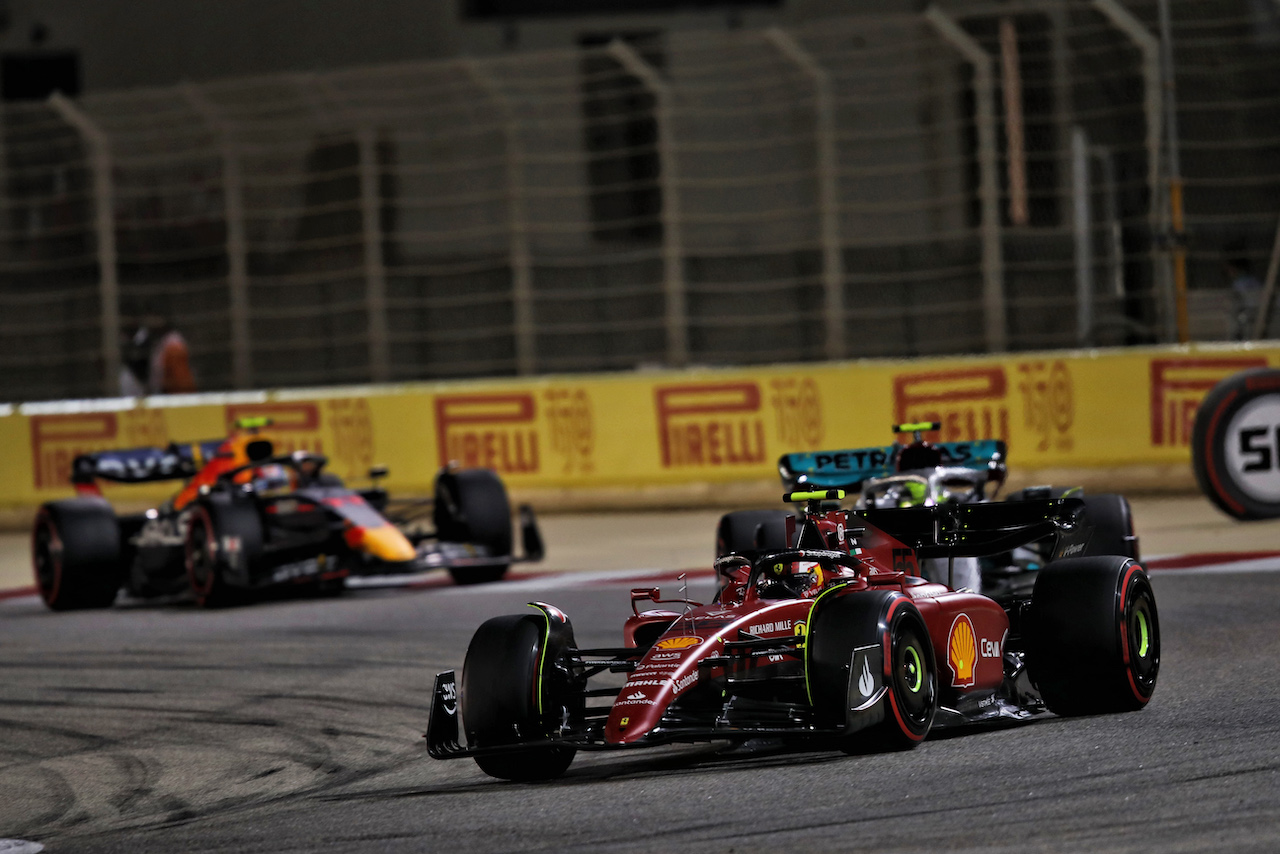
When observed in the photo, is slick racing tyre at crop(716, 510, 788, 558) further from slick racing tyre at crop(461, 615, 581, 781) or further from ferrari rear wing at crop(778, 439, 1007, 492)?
slick racing tyre at crop(461, 615, 581, 781)

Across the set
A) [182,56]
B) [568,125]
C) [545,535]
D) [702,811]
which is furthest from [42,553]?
[182,56]

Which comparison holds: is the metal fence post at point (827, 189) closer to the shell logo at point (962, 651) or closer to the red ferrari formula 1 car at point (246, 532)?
the red ferrari formula 1 car at point (246, 532)

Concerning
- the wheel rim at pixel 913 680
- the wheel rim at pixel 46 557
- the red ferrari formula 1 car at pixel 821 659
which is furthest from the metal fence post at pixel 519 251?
the wheel rim at pixel 913 680

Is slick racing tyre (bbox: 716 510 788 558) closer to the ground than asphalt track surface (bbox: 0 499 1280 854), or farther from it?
farther from it

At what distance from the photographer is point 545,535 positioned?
15.2 metres

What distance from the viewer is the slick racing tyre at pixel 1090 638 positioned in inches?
250

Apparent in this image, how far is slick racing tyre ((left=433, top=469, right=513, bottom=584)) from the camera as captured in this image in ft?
40.3

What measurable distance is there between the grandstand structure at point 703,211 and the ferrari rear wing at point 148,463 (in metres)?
4.35

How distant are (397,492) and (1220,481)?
7579mm

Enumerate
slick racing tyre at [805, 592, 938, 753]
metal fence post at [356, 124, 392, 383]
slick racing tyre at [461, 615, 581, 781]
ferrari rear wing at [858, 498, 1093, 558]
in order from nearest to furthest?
slick racing tyre at [805, 592, 938, 753], slick racing tyre at [461, 615, 581, 781], ferrari rear wing at [858, 498, 1093, 558], metal fence post at [356, 124, 392, 383]

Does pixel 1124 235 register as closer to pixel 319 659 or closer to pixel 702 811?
pixel 319 659

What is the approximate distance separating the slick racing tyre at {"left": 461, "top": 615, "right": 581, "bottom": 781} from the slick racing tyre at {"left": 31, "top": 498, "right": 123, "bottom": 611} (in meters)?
6.85

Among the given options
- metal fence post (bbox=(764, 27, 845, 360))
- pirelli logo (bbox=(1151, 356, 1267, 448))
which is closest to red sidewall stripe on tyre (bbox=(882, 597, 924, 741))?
pirelli logo (bbox=(1151, 356, 1267, 448))

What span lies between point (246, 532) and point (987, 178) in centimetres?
676
